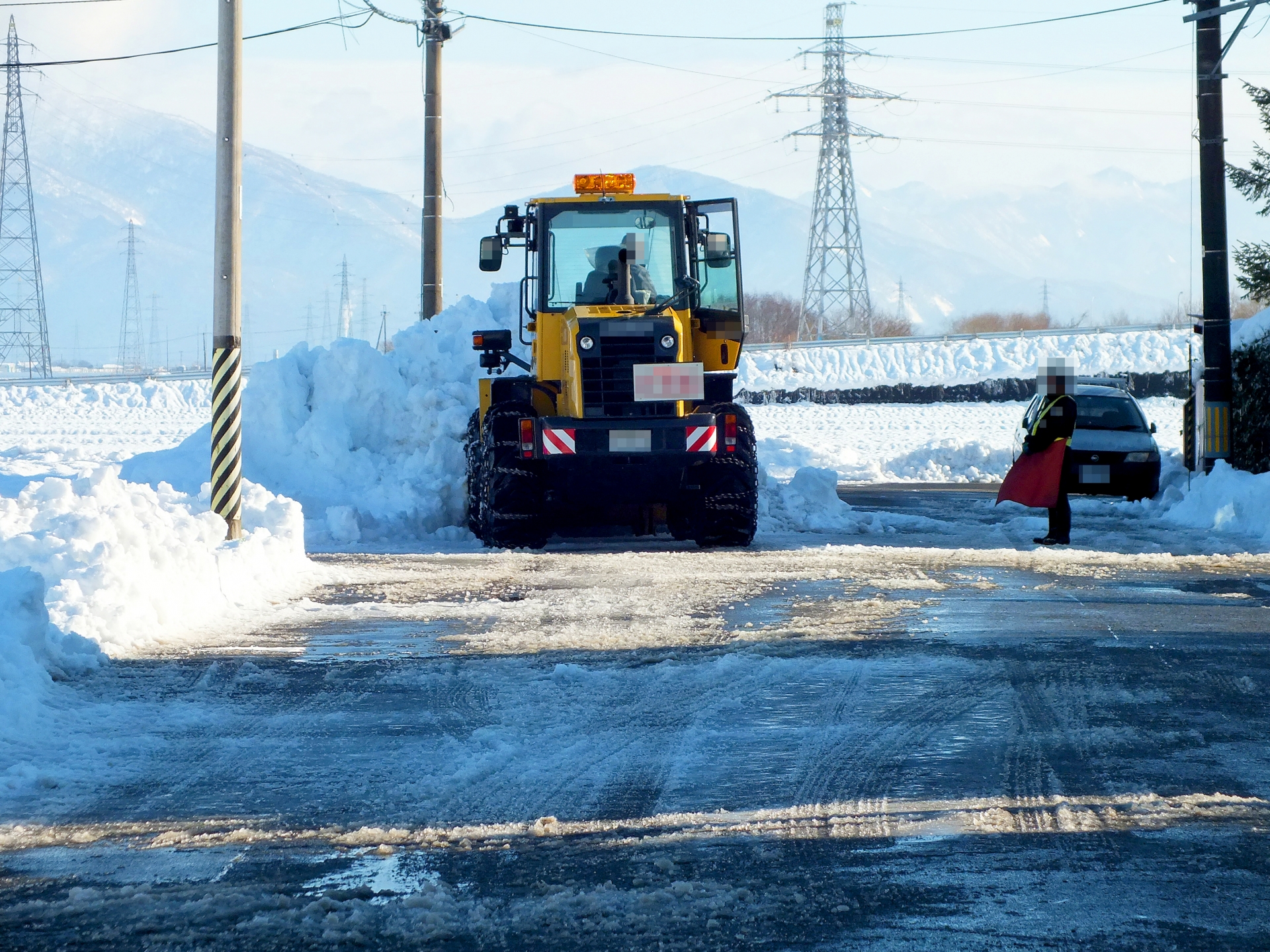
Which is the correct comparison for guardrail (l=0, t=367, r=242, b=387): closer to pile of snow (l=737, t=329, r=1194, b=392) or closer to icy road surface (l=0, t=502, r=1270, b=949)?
pile of snow (l=737, t=329, r=1194, b=392)

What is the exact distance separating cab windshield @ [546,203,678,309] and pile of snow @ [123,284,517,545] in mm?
3491

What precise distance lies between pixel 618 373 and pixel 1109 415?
9.77 metres

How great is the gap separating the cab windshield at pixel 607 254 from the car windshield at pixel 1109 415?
339 inches

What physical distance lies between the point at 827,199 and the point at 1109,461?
41445 millimetres

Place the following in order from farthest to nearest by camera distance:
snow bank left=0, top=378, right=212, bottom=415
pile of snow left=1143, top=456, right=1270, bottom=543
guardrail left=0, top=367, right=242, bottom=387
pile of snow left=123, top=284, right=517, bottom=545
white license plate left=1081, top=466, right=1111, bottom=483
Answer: guardrail left=0, top=367, right=242, bottom=387, snow bank left=0, top=378, right=212, bottom=415, white license plate left=1081, top=466, right=1111, bottom=483, pile of snow left=1143, top=456, right=1270, bottom=543, pile of snow left=123, top=284, right=517, bottom=545

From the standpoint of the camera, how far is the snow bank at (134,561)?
8570 millimetres

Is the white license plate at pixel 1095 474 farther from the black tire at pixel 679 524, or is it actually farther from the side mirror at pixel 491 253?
the side mirror at pixel 491 253

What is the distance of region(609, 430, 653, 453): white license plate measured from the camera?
46.6 feet

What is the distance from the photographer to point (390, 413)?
18.8 meters

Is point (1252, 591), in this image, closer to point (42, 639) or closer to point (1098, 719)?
point (1098, 719)

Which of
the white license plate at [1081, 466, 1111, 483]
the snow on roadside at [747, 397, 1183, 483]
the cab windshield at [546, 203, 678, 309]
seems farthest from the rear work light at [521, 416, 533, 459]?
the snow on roadside at [747, 397, 1183, 483]

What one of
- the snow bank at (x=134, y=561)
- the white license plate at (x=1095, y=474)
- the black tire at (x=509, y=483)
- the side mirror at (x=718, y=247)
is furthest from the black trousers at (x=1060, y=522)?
the snow bank at (x=134, y=561)

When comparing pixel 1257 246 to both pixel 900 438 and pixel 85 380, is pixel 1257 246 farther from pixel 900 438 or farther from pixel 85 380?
pixel 85 380

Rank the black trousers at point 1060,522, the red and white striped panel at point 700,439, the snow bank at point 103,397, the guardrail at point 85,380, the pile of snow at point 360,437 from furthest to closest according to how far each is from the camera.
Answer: the guardrail at point 85,380 → the snow bank at point 103,397 → the pile of snow at point 360,437 → the black trousers at point 1060,522 → the red and white striped panel at point 700,439
